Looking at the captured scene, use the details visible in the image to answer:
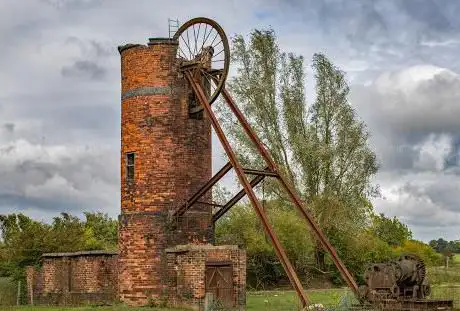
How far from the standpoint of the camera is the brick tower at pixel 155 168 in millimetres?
26891

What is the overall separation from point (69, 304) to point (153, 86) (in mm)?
9050

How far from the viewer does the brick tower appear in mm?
26891

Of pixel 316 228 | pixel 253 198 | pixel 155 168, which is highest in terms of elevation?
pixel 155 168

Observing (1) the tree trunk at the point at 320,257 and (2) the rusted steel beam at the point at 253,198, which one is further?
(1) the tree trunk at the point at 320,257

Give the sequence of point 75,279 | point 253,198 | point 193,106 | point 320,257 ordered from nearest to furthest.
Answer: point 253,198, point 193,106, point 75,279, point 320,257

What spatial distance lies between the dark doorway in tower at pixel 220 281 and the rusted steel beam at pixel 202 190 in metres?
2.43

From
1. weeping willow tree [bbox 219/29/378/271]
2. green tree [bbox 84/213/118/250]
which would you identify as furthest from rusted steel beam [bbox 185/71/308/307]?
green tree [bbox 84/213/118/250]

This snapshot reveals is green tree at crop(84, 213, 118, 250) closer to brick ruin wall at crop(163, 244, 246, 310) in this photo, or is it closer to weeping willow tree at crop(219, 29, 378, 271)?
weeping willow tree at crop(219, 29, 378, 271)

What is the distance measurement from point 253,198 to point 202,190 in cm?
281

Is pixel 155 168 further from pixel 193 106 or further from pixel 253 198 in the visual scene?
pixel 253 198

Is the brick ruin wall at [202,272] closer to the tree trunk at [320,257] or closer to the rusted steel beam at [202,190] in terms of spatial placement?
the rusted steel beam at [202,190]

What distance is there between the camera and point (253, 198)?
2375 centimetres

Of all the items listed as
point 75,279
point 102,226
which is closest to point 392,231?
point 102,226

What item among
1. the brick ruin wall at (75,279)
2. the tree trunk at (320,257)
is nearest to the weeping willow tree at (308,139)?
the tree trunk at (320,257)
